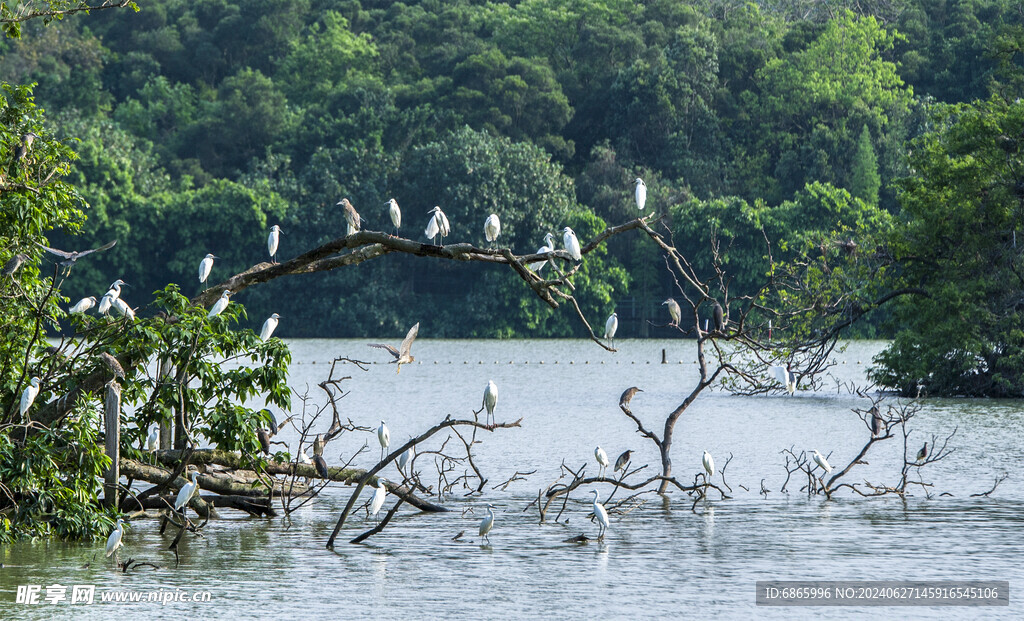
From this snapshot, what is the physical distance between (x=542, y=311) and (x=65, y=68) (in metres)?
27.8

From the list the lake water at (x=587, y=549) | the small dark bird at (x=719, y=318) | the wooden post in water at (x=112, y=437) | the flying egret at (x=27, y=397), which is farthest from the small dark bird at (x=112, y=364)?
the small dark bird at (x=719, y=318)

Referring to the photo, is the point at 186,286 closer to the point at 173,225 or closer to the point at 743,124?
the point at 173,225

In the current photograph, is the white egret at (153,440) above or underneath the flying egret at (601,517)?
above

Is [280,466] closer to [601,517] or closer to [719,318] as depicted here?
[601,517]

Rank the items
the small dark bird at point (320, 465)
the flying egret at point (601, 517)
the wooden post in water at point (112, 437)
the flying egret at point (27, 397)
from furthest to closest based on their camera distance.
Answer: the small dark bird at point (320, 465) < the flying egret at point (601, 517) < the wooden post in water at point (112, 437) < the flying egret at point (27, 397)

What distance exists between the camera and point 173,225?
58250 millimetres

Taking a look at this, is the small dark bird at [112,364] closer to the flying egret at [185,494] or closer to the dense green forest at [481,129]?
the flying egret at [185,494]

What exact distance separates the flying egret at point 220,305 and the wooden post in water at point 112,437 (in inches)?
41.4

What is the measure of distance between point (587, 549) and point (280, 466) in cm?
309

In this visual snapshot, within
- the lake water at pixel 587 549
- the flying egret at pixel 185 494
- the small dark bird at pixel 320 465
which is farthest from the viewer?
the small dark bird at pixel 320 465

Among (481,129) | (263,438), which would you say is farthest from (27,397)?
(481,129)

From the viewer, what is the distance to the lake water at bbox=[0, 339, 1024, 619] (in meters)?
10.3

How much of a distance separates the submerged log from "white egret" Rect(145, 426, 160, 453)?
5.6 inches

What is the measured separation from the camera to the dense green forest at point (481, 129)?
189ft
